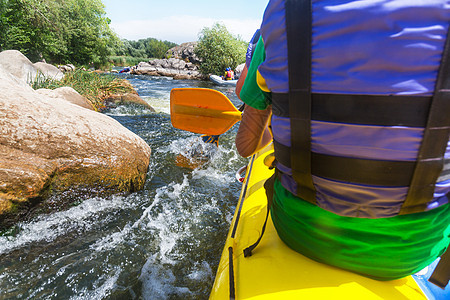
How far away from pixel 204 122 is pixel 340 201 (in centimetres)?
236

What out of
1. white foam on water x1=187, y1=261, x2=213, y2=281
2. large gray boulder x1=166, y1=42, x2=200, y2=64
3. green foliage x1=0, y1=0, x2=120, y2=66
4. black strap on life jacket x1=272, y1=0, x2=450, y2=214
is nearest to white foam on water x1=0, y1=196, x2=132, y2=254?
white foam on water x1=187, y1=261, x2=213, y2=281

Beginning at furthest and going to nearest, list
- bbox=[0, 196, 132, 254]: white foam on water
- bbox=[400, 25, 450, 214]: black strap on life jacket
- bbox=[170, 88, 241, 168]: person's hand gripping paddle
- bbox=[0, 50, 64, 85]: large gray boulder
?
bbox=[0, 50, 64, 85]: large gray boulder → bbox=[170, 88, 241, 168]: person's hand gripping paddle → bbox=[0, 196, 132, 254]: white foam on water → bbox=[400, 25, 450, 214]: black strap on life jacket

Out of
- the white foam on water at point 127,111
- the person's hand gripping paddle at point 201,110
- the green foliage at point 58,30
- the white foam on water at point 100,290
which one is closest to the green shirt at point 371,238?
the white foam on water at point 100,290

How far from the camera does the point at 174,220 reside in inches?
95.4

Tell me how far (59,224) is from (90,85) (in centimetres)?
632

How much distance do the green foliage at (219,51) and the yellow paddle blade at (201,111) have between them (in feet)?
73.1

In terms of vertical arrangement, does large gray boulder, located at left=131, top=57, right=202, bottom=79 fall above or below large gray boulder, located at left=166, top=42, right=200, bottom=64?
below

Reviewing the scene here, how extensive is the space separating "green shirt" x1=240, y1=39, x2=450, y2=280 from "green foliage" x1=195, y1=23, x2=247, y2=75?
968 inches

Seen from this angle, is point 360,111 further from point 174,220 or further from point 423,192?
point 174,220

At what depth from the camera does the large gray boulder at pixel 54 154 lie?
1.90m

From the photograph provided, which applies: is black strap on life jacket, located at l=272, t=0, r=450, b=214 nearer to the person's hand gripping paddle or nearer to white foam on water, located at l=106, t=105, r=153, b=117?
the person's hand gripping paddle

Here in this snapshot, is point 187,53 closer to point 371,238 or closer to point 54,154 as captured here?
point 54,154

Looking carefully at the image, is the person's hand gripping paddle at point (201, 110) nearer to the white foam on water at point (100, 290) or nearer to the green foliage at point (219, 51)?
the white foam on water at point (100, 290)

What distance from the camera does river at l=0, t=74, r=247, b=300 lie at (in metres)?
1.64
